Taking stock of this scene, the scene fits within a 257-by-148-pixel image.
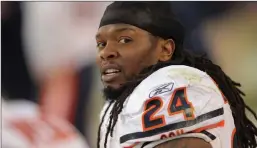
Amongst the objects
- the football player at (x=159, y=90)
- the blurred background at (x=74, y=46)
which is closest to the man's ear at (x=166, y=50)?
the football player at (x=159, y=90)

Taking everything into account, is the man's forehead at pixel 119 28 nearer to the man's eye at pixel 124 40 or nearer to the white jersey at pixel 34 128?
the man's eye at pixel 124 40

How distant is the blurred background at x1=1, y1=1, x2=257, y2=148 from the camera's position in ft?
5.63

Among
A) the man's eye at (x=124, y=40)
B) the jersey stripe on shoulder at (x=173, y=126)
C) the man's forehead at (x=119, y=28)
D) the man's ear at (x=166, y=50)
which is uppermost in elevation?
the man's forehead at (x=119, y=28)

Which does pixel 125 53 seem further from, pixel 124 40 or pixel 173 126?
pixel 173 126

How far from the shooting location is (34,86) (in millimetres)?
1745

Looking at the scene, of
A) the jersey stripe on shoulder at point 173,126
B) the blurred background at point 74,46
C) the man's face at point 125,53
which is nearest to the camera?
the jersey stripe on shoulder at point 173,126

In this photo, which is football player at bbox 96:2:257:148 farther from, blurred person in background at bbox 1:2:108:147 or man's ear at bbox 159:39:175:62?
blurred person in background at bbox 1:2:108:147

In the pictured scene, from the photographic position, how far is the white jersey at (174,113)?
0.61 m

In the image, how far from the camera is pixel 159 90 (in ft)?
2.07

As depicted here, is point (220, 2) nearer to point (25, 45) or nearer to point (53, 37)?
point (53, 37)

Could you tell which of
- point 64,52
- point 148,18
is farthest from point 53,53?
point 148,18

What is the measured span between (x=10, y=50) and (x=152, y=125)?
4.12 ft

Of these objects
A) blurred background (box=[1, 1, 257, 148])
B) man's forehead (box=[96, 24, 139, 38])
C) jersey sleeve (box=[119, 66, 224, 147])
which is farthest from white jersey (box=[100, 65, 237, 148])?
blurred background (box=[1, 1, 257, 148])

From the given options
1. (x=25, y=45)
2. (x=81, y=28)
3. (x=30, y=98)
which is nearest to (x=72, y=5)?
(x=81, y=28)
